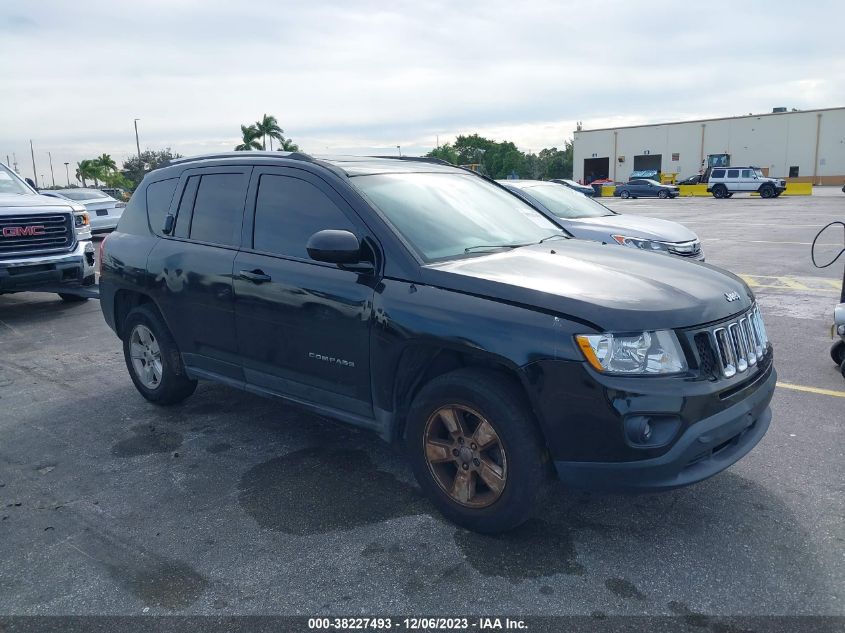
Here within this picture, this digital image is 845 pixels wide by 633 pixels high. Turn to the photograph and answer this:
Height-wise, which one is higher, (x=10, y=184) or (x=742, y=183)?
(x=10, y=184)

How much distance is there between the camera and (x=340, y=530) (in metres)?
3.45

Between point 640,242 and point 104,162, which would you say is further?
point 104,162

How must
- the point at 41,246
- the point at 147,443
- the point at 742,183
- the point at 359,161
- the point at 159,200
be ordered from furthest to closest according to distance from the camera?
1. the point at 742,183
2. the point at 41,246
3. the point at 159,200
4. the point at 147,443
5. the point at 359,161

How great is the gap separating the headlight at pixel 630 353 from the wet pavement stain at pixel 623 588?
91 cm

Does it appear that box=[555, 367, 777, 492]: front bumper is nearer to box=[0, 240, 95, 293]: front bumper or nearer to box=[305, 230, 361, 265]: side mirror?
box=[305, 230, 361, 265]: side mirror

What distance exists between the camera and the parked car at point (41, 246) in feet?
28.5

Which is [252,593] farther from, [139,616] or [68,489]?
[68,489]

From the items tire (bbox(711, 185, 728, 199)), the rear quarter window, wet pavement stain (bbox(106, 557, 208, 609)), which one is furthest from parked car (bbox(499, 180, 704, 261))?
tire (bbox(711, 185, 728, 199))

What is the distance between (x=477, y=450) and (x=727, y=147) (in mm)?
72393

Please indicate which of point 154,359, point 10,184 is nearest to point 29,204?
point 10,184

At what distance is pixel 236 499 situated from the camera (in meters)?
3.82

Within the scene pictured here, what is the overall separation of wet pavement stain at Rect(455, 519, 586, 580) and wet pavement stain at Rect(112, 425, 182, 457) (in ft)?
7.40

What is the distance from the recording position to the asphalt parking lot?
290cm

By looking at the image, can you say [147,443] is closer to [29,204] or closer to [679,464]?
[679,464]
